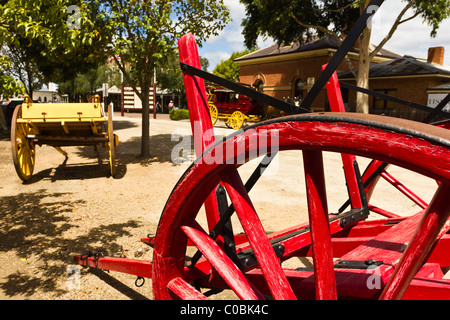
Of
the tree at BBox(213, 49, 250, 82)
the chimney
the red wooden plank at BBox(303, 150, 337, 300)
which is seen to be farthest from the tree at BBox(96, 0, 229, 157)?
the tree at BBox(213, 49, 250, 82)

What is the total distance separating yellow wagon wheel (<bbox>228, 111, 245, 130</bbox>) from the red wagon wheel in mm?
16588

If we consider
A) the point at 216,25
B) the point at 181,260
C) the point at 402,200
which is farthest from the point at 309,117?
the point at 216,25

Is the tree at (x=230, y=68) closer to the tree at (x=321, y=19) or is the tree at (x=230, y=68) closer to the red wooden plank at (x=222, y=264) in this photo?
the tree at (x=321, y=19)

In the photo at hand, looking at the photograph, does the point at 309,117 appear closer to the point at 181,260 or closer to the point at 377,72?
the point at 181,260

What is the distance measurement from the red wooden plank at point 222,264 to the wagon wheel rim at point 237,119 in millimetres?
16687

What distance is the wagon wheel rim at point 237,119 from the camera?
17.9 meters

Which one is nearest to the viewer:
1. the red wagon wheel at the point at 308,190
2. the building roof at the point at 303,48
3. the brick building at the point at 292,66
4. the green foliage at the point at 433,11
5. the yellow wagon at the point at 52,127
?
the red wagon wheel at the point at 308,190

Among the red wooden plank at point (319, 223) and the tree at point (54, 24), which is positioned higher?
the tree at point (54, 24)

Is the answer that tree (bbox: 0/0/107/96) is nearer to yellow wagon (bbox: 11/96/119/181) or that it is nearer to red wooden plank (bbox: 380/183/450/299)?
yellow wagon (bbox: 11/96/119/181)

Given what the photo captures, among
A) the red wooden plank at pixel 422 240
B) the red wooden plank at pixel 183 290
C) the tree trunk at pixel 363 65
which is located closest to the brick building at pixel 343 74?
the tree trunk at pixel 363 65

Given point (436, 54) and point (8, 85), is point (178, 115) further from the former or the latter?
point (436, 54)

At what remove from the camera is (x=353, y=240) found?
1.92 meters

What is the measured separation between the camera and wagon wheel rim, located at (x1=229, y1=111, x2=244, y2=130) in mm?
17906
